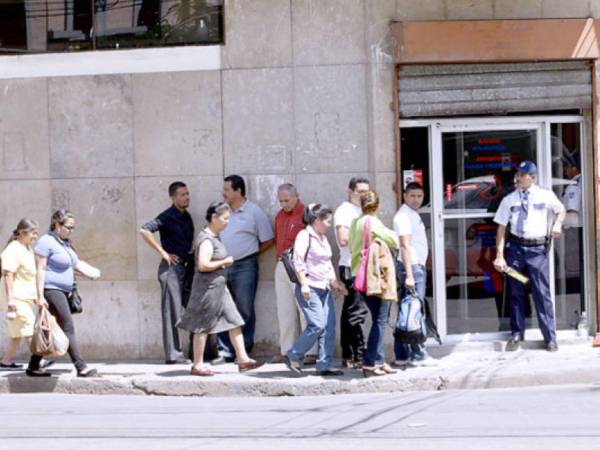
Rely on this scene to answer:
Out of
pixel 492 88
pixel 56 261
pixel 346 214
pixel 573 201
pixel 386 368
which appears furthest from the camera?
pixel 573 201

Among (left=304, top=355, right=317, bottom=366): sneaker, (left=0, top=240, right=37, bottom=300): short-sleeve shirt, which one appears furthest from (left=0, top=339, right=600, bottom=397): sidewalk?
(left=0, top=240, right=37, bottom=300): short-sleeve shirt

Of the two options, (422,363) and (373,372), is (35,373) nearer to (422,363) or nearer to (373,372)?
(373,372)

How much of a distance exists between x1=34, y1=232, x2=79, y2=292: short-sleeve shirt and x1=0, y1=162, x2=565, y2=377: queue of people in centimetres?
1

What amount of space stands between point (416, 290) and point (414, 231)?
0.65 m

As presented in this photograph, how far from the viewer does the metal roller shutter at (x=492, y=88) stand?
1246 cm

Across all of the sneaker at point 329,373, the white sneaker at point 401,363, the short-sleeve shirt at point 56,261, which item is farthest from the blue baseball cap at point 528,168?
the short-sleeve shirt at point 56,261

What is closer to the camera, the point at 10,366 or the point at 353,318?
the point at 353,318

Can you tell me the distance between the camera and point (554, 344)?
40.5 ft

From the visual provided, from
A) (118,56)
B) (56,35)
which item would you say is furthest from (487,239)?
(56,35)

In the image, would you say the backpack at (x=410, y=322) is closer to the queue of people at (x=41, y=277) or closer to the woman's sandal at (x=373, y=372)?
the woman's sandal at (x=373, y=372)

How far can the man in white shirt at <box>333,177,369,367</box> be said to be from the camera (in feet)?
39.5

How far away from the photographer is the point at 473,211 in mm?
12891

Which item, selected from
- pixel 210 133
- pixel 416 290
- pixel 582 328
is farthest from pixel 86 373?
pixel 582 328

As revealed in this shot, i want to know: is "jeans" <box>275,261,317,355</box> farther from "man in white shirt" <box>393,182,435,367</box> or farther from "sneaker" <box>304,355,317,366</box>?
"man in white shirt" <box>393,182,435,367</box>
